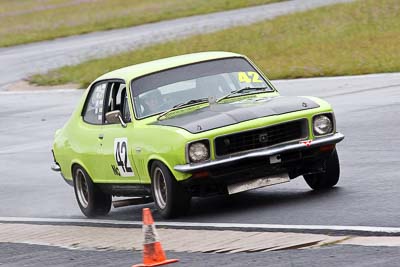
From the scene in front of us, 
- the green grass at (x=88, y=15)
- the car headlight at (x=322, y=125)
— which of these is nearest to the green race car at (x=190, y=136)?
the car headlight at (x=322, y=125)

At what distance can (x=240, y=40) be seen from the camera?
32188 mm

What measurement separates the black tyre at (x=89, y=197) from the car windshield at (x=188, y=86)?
1.16m

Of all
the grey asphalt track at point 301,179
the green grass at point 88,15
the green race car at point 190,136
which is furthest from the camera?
the green grass at point 88,15

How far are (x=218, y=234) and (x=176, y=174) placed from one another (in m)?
1.06

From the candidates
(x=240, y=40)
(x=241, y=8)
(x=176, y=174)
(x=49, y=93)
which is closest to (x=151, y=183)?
(x=176, y=174)

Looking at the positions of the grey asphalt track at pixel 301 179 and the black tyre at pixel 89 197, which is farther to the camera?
the black tyre at pixel 89 197

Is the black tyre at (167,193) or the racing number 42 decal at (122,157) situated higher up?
the racing number 42 decal at (122,157)

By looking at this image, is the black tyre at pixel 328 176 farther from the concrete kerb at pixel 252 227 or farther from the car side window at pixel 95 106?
the car side window at pixel 95 106

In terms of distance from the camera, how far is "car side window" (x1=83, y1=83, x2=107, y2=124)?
12.0 m

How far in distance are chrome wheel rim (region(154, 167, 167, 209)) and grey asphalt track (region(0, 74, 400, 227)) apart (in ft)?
0.83

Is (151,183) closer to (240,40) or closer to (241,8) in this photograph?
(240,40)

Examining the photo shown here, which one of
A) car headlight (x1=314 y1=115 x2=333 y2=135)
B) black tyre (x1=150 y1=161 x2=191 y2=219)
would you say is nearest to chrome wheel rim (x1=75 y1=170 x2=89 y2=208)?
black tyre (x1=150 y1=161 x2=191 y2=219)

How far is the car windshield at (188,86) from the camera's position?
1134 cm

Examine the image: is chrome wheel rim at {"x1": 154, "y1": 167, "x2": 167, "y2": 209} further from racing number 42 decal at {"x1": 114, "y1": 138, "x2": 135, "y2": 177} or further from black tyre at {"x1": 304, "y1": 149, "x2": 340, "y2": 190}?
black tyre at {"x1": 304, "y1": 149, "x2": 340, "y2": 190}
